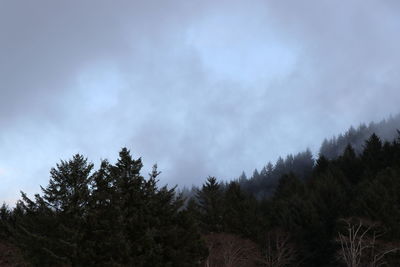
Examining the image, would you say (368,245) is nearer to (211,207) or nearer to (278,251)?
(278,251)

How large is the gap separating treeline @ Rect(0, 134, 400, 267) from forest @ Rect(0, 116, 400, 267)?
82 millimetres

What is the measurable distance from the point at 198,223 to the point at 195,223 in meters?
2.85

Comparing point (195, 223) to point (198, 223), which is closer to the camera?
point (195, 223)

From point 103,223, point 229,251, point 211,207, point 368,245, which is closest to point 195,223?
point 103,223

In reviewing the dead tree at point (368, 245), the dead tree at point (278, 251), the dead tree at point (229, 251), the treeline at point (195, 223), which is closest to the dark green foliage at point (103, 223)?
the treeline at point (195, 223)

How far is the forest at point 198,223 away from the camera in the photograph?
2973 centimetres

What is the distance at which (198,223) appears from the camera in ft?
126

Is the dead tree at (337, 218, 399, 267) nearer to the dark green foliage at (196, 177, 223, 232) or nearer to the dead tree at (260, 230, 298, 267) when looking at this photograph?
the dead tree at (260, 230, 298, 267)

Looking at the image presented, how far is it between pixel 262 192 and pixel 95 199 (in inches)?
4452

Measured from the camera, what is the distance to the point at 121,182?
3288cm

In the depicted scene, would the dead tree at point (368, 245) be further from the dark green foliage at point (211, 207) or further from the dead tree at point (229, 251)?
the dark green foliage at point (211, 207)

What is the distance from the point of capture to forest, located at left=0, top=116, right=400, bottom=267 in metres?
29.7

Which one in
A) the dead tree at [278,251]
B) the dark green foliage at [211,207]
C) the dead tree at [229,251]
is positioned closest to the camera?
the dead tree at [229,251]

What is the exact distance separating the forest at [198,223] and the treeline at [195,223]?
8 cm
